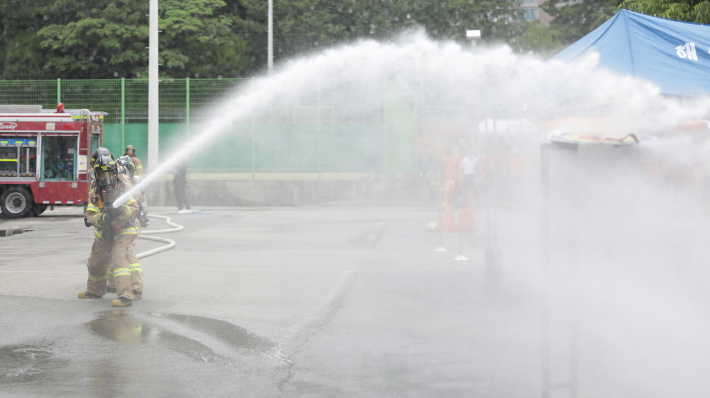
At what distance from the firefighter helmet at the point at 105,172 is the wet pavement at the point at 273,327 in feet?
4.46

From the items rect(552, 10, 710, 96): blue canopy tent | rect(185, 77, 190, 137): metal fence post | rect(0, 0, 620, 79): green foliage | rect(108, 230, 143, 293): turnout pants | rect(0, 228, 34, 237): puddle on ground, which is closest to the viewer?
rect(108, 230, 143, 293): turnout pants

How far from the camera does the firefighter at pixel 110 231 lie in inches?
351

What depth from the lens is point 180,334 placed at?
7.46 metres

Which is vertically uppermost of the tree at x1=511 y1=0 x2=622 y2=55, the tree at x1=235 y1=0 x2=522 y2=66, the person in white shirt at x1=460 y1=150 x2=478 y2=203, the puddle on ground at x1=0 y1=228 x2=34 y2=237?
the tree at x1=511 y1=0 x2=622 y2=55

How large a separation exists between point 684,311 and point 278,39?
39.4 m

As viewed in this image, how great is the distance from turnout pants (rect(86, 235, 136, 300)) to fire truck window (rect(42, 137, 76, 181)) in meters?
12.3

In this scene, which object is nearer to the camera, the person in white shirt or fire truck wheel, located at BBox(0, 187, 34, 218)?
the person in white shirt

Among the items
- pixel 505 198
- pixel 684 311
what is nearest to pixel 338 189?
pixel 505 198

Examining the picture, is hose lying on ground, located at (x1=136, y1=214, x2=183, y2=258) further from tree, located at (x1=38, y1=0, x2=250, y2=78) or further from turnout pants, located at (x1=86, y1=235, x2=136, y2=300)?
tree, located at (x1=38, y1=0, x2=250, y2=78)

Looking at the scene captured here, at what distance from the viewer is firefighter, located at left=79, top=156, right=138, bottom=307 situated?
8922 millimetres

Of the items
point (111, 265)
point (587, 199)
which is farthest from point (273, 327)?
point (587, 199)

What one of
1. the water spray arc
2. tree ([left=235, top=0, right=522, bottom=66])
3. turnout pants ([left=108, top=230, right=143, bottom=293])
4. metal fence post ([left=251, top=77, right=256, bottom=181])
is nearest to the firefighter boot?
turnout pants ([left=108, top=230, right=143, bottom=293])

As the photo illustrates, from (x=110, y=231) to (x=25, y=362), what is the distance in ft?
8.86

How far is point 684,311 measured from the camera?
8.11 metres
